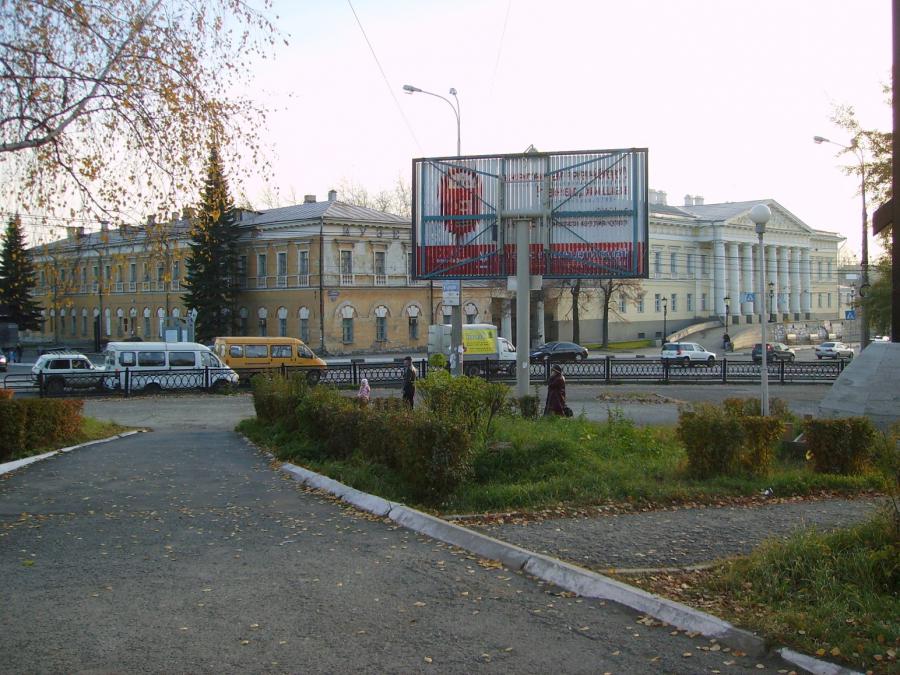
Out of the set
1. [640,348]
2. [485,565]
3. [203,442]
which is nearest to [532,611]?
[485,565]

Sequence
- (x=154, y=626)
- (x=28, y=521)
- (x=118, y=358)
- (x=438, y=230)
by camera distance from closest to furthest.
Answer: (x=154, y=626) → (x=28, y=521) → (x=438, y=230) → (x=118, y=358)

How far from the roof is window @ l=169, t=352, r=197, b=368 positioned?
22384 millimetres

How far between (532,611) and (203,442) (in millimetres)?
12639

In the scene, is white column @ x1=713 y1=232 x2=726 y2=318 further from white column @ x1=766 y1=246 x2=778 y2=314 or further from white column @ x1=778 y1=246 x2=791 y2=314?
white column @ x1=778 y1=246 x2=791 y2=314

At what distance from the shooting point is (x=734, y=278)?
266 ft

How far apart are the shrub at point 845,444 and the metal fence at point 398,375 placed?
21.2 meters

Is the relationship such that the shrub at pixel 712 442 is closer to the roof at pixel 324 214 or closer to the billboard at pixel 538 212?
the billboard at pixel 538 212

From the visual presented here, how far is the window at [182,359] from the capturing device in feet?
105

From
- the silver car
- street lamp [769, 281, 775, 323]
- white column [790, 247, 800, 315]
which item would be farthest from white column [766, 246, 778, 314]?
the silver car

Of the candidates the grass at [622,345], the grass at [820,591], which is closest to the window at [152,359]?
the grass at [820,591]

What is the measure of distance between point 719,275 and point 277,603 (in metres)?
79.4

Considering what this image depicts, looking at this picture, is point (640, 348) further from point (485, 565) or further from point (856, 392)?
point (485, 565)

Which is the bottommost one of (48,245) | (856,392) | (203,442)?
(203,442)

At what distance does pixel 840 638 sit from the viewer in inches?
191
